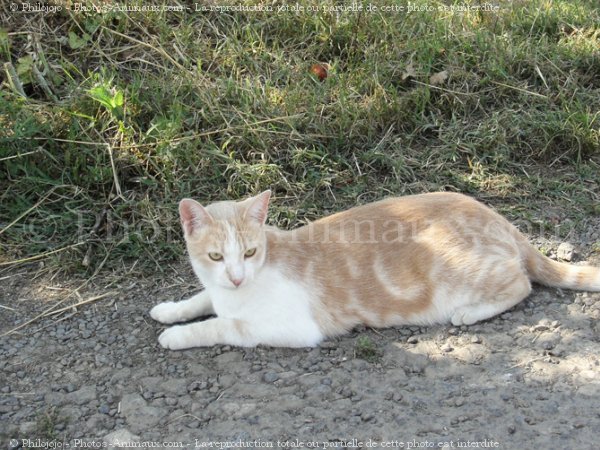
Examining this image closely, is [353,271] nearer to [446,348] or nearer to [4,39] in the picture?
[446,348]

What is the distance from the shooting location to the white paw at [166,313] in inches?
154

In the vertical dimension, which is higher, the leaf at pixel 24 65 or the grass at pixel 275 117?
the leaf at pixel 24 65

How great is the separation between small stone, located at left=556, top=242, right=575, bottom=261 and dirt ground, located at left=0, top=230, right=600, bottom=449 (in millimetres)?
412

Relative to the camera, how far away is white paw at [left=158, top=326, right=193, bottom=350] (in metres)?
3.67

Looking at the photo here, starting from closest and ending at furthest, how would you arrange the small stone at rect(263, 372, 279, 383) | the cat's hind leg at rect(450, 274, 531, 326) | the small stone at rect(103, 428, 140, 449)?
1. the small stone at rect(103, 428, 140, 449)
2. the small stone at rect(263, 372, 279, 383)
3. the cat's hind leg at rect(450, 274, 531, 326)

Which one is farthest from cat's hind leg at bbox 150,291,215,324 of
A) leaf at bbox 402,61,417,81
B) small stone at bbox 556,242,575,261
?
leaf at bbox 402,61,417,81

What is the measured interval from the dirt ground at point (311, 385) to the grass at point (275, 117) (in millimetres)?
736

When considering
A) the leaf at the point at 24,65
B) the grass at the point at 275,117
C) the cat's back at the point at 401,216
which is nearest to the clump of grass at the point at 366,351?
the cat's back at the point at 401,216

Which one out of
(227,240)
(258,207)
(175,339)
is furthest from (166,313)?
(258,207)

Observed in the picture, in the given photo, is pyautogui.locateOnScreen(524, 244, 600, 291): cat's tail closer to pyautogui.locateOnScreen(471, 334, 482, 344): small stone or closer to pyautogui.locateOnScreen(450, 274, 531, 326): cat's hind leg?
pyautogui.locateOnScreen(450, 274, 531, 326): cat's hind leg

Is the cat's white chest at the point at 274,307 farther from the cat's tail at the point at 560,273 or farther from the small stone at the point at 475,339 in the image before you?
the cat's tail at the point at 560,273

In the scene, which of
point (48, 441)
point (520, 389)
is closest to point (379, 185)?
point (520, 389)

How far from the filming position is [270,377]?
3.48m

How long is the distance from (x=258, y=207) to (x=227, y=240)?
258 mm
